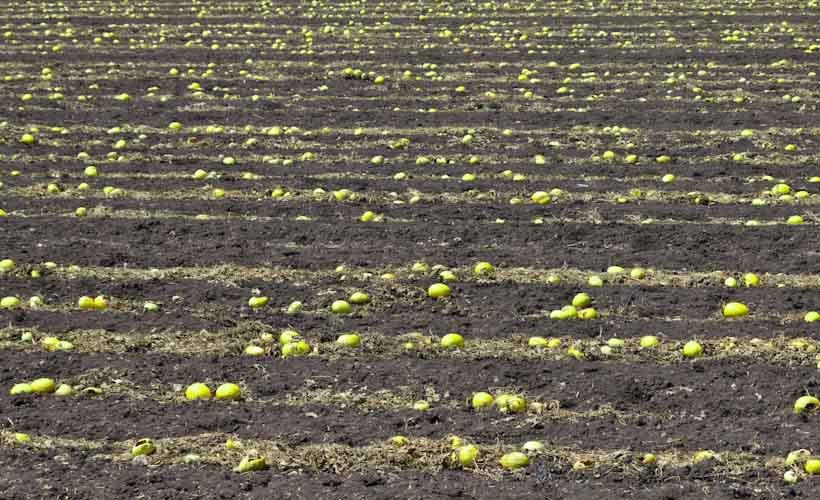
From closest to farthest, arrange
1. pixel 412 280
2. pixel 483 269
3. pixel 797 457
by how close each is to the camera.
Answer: pixel 797 457
pixel 412 280
pixel 483 269

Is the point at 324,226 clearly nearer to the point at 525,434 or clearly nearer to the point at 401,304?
the point at 401,304

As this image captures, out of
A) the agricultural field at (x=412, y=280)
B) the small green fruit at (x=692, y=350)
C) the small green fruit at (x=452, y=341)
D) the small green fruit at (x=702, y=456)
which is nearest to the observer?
the small green fruit at (x=702, y=456)

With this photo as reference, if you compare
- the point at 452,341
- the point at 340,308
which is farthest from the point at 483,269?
the point at 452,341

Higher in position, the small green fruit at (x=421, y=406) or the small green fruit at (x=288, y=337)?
the small green fruit at (x=421, y=406)

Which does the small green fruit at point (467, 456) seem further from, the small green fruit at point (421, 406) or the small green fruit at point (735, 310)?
the small green fruit at point (735, 310)

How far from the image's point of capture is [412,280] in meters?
8.38

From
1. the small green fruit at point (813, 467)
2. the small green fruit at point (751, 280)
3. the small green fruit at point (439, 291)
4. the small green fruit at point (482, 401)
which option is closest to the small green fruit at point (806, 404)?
the small green fruit at point (813, 467)

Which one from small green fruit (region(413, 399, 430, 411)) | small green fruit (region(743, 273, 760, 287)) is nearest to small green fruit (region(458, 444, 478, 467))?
small green fruit (region(413, 399, 430, 411))

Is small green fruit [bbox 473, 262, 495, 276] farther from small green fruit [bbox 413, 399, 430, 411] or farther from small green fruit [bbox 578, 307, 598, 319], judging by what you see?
small green fruit [bbox 413, 399, 430, 411]

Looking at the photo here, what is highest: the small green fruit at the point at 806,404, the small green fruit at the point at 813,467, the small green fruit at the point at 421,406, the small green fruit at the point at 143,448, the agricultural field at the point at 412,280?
the small green fruit at the point at 813,467

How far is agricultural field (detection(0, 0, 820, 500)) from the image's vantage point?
5727 millimetres

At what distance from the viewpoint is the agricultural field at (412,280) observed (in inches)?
225

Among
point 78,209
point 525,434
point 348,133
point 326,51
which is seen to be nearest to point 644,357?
point 525,434

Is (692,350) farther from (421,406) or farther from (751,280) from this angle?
(421,406)
